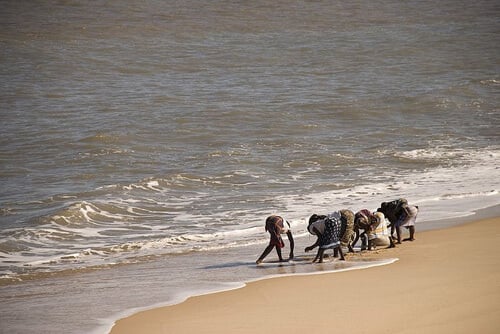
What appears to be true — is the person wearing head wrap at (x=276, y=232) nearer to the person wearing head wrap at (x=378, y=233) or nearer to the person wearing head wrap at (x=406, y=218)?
the person wearing head wrap at (x=378, y=233)

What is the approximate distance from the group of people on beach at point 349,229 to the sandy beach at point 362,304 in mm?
1000

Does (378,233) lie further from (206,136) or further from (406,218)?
(206,136)

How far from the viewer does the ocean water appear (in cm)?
1229

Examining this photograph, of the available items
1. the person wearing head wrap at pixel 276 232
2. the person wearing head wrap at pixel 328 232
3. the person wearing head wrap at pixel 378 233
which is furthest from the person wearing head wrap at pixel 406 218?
the person wearing head wrap at pixel 276 232

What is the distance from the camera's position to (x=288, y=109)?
27344 mm

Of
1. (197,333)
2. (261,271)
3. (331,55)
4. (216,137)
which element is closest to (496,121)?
(216,137)

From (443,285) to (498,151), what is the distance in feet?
43.4

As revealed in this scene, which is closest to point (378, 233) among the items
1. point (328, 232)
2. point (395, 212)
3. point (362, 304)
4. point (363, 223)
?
point (363, 223)

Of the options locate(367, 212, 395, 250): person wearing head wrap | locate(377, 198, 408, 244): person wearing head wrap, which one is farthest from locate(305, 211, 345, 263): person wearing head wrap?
locate(377, 198, 408, 244): person wearing head wrap

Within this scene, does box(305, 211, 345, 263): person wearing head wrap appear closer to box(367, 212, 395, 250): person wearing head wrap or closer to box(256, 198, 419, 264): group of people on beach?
box(256, 198, 419, 264): group of people on beach

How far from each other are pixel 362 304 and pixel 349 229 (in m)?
2.84

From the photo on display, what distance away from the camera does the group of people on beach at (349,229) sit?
1151 centimetres

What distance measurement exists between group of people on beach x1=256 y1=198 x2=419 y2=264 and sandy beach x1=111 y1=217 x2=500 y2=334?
39.4 inches

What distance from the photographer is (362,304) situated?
896 cm
